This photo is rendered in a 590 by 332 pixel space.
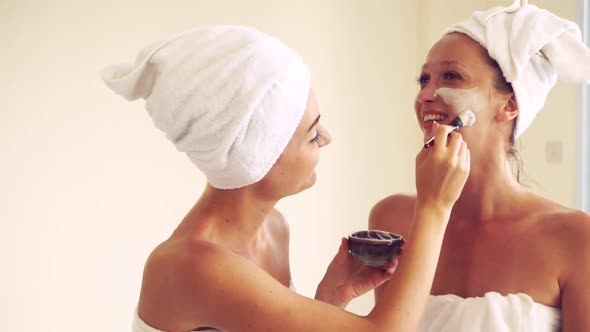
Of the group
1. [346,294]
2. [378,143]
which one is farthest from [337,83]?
[346,294]

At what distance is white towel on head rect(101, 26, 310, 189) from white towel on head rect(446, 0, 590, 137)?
1.60ft

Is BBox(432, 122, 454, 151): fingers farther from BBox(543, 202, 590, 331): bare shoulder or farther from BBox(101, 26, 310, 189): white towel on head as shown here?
BBox(543, 202, 590, 331): bare shoulder

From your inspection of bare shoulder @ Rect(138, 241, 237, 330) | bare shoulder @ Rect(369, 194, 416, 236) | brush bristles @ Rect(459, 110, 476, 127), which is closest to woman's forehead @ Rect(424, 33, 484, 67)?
brush bristles @ Rect(459, 110, 476, 127)

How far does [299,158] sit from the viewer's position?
1046 millimetres

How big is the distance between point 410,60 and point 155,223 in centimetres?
133

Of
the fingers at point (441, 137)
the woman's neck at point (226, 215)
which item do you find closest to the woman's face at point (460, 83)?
the fingers at point (441, 137)

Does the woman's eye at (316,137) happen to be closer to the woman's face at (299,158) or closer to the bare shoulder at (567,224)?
the woman's face at (299,158)

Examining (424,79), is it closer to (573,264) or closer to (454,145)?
(454,145)

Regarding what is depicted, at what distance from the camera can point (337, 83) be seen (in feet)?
8.05

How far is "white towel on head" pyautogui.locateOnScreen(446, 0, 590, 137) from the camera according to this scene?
1205 millimetres

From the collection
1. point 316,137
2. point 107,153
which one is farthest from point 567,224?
point 107,153

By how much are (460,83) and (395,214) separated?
1.23 ft

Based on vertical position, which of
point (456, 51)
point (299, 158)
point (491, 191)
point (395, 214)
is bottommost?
point (395, 214)

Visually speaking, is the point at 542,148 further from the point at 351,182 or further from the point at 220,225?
the point at 220,225
